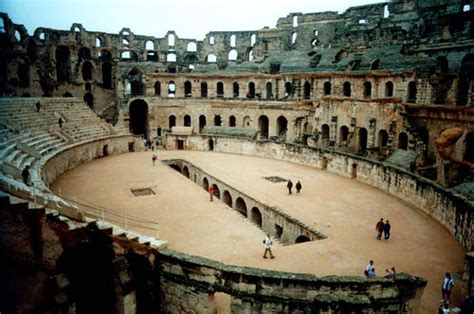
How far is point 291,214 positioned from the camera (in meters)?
17.7

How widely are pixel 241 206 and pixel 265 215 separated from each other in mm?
2943

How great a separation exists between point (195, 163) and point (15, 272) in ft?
60.4

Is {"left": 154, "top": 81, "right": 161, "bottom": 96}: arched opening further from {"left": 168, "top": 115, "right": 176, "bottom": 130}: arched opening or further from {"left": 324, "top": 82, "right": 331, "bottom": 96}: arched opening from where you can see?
{"left": 324, "top": 82, "right": 331, "bottom": 96}: arched opening

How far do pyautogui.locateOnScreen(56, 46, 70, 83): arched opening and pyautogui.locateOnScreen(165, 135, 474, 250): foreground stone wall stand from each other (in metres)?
14.6

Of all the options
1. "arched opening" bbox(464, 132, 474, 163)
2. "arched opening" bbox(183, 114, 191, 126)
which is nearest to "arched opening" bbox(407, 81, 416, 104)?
"arched opening" bbox(464, 132, 474, 163)

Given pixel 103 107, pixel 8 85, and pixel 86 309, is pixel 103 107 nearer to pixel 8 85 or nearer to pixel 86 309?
pixel 8 85

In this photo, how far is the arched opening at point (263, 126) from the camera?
3822cm

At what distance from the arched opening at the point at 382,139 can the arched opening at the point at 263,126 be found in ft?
41.7

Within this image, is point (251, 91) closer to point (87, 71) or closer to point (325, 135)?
point (325, 135)

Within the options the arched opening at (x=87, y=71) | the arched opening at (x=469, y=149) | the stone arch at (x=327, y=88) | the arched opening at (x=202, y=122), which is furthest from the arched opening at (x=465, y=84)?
the arched opening at (x=87, y=71)


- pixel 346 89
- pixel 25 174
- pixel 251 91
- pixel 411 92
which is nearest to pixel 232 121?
pixel 251 91

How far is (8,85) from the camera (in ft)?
110

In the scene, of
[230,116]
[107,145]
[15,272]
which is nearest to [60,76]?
[107,145]

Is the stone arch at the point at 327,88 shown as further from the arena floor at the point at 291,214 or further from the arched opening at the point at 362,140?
the arena floor at the point at 291,214
